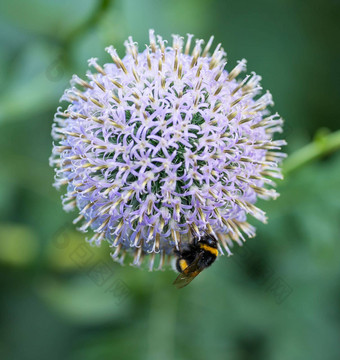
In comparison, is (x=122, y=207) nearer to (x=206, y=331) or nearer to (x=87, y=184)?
(x=87, y=184)

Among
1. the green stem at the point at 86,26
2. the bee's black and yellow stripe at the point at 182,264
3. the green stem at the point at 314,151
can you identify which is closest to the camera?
the bee's black and yellow stripe at the point at 182,264

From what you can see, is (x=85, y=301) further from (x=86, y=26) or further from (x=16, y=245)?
(x=86, y=26)

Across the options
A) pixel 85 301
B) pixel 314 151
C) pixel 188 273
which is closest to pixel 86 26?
pixel 314 151

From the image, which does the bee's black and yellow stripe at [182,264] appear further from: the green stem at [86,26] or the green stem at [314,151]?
the green stem at [86,26]

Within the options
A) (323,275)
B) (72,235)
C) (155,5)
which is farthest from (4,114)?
(323,275)

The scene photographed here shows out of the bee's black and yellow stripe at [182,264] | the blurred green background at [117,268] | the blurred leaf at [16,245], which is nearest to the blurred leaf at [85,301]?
the blurred green background at [117,268]

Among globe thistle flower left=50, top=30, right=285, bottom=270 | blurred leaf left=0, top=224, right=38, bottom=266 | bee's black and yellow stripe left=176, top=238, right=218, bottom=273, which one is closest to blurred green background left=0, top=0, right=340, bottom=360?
blurred leaf left=0, top=224, right=38, bottom=266
